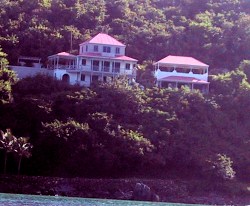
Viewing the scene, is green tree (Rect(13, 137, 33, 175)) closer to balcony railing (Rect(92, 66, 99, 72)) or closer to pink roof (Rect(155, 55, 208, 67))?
balcony railing (Rect(92, 66, 99, 72))

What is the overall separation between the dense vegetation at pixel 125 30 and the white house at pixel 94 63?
14.5 feet

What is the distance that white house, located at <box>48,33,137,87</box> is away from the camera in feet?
246

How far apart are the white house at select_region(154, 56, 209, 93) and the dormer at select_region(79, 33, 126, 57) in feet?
15.4

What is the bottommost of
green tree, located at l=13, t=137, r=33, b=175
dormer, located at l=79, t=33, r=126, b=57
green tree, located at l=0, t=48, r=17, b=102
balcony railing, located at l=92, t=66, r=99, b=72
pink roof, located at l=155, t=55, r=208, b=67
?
green tree, located at l=13, t=137, r=33, b=175

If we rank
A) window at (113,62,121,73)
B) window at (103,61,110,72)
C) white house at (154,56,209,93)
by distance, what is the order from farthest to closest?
white house at (154,56,209,93)
window at (113,62,121,73)
window at (103,61,110,72)

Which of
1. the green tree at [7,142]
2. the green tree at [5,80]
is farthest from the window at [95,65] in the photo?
the green tree at [7,142]

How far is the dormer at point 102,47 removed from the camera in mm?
77250

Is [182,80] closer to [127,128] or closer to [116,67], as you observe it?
[116,67]

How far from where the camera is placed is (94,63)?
76125 mm

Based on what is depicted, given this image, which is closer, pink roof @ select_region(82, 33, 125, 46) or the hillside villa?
the hillside villa

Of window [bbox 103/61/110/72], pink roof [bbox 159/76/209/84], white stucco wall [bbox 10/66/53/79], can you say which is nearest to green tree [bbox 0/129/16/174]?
white stucco wall [bbox 10/66/53/79]

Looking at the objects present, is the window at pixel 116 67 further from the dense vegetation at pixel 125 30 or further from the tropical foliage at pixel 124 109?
the dense vegetation at pixel 125 30

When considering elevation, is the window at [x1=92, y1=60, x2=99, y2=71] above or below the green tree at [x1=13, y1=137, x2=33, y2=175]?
above

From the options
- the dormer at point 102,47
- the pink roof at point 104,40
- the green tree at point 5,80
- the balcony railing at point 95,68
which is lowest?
the green tree at point 5,80
